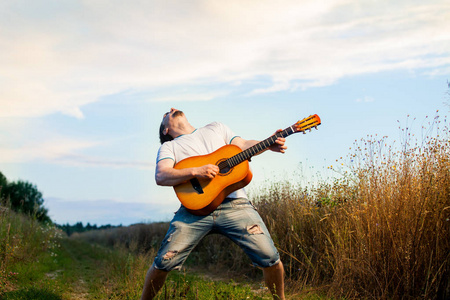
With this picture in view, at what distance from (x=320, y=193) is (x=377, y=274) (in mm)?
2480

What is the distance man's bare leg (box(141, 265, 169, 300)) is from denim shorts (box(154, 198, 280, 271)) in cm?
9

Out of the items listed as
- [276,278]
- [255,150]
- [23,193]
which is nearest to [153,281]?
[276,278]

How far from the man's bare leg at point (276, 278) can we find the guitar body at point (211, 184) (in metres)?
0.89

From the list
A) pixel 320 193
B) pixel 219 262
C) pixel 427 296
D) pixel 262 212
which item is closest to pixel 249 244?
pixel 427 296

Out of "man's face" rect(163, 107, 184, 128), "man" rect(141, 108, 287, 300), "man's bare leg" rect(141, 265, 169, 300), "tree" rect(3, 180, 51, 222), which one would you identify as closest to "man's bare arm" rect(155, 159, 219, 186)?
"man" rect(141, 108, 287, 300)

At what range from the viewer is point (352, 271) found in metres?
5.20

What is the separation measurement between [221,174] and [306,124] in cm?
108

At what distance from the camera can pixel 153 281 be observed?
4.30 meters

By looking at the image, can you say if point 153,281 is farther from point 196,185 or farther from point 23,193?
point 23,193

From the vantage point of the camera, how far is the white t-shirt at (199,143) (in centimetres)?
458

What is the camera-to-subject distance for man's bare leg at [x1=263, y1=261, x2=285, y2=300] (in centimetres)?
425

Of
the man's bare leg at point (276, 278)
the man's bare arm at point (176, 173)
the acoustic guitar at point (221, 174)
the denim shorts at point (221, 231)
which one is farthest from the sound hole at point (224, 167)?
the man's bare leg at point (276, 278)

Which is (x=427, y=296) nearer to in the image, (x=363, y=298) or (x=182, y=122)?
(x=363, y=298)

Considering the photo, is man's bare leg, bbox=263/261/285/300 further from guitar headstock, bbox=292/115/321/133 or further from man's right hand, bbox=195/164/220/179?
guitar headstock, bbox=292/115/321/133
